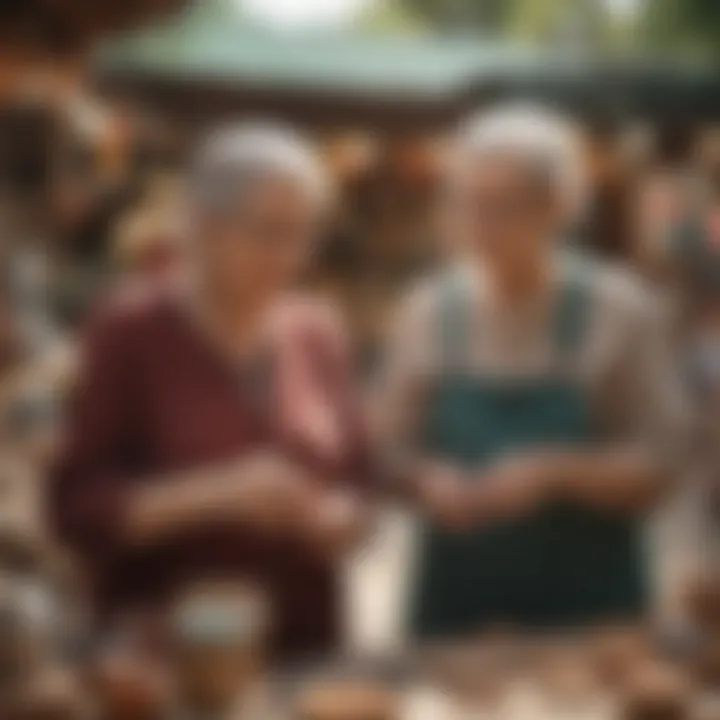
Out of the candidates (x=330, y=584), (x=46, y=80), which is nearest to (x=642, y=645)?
(x=330, y=584)

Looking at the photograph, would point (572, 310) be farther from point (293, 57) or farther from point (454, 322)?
point (293, 57)

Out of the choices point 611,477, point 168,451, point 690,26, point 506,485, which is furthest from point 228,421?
point 690,26

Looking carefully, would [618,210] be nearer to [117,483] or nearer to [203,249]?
[203,249]

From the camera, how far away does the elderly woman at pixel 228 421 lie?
1.50m

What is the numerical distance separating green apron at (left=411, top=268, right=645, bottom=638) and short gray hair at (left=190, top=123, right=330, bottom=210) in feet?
0.55

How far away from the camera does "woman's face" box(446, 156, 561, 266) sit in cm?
152

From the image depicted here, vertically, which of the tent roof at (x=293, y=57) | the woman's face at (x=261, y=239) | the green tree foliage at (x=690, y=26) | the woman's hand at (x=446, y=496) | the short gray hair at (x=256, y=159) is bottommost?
the woman's hand at (x=446, y=496)

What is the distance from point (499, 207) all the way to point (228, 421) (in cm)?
33

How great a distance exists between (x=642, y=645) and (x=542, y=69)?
0.57m

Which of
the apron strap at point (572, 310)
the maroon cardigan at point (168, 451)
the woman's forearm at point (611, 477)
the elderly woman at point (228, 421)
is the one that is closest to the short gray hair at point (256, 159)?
the elderly woman at point (228, 421)

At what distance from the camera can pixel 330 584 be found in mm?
1526

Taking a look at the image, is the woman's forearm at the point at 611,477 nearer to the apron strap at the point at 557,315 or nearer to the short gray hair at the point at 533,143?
the apron strap at the point at 557,315

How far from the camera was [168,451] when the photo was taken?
1.52 m

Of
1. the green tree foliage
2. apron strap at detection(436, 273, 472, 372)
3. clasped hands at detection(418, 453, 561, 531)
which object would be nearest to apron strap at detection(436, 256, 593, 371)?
apron strap at detection(436, 273, 472, 372)
